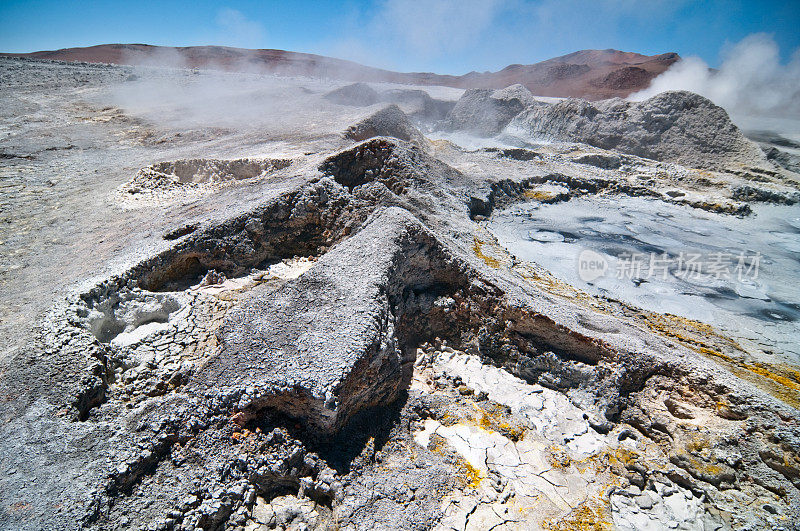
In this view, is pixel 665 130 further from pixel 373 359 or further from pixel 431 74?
pixel 431 74

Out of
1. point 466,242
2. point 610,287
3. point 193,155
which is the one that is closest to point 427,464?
point 466,242

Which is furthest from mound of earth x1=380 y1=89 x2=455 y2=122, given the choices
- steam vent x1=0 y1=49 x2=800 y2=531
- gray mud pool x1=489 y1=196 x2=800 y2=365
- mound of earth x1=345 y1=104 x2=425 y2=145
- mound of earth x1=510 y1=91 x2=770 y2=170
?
steam vent x1=0 y1=49 x2=800 y2=531

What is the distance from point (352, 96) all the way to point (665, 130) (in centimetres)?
914

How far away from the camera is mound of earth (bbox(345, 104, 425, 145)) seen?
743 cm


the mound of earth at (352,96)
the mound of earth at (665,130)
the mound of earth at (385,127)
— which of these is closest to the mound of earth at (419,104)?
the mound of earth at (352,96)

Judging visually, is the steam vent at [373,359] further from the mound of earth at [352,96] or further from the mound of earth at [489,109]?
the mound of earth at [489,109]

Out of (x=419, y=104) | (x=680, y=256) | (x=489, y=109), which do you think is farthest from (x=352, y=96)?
(x=680, y=256)

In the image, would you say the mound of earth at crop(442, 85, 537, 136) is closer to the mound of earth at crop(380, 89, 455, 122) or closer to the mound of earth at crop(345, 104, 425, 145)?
the mound of earth at crop(380, 89, 455, 122)

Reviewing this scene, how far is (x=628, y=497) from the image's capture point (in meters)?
2.15

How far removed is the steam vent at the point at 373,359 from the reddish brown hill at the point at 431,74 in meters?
24.0

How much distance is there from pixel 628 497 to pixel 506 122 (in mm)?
12348

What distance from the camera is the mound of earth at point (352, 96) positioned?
41.8 ft

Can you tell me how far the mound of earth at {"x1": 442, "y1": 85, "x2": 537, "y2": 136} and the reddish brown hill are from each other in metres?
14.1

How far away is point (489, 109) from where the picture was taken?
13.1 metres
